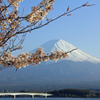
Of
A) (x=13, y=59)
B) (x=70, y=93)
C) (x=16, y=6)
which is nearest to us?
(x=16, y=6)

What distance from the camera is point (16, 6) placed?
3.54 m

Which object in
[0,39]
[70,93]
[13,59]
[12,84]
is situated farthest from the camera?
[12,84]

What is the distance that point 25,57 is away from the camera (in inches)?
153

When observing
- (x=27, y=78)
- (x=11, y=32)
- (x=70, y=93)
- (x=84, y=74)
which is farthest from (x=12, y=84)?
(x=11, y=32)

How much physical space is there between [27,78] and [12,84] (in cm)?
1488

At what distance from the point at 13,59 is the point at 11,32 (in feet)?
2.42

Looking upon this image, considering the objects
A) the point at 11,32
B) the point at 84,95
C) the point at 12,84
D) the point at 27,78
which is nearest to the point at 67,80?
the point at 27,78

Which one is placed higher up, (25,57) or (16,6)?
(16,6)

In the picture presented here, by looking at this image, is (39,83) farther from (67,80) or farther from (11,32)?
(11,32)

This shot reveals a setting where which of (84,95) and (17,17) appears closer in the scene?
(17,17)

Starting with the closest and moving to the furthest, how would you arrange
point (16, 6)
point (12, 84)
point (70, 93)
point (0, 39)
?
point (16, 6) < point (0, 39) < point (70, 93) < point (12, 84)

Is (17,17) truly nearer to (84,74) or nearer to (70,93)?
(70,93)

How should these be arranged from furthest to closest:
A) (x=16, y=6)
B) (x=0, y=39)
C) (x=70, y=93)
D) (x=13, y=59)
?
1. (x=70, y=93)
2. (x=0, y=39)
3. (x=13, y=59)
4. (x=16, y=6)

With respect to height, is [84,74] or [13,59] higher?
[84,74]
